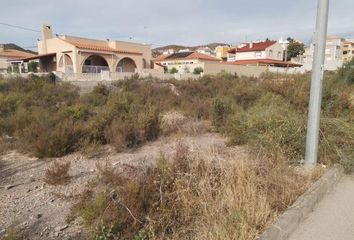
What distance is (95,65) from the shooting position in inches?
1515

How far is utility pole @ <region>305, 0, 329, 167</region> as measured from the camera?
477 cm

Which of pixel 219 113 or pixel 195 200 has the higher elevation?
pixel 219 113

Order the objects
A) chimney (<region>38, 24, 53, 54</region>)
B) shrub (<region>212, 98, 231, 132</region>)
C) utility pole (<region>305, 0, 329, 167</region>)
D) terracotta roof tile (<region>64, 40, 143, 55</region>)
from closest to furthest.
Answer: utility pole (<region>305, 0, 329, 167</region>) < shrub (<region>212, 98, 231, 132</region>) < terracotta roof tile (<region>64, 40, 143, 55</region>) < chimney (<region>38, 24, 53, 54</region>)

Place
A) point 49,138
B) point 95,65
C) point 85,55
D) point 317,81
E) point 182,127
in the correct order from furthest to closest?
point 95,65, point 85,55, point 182,127, point 49,138, point 317,81

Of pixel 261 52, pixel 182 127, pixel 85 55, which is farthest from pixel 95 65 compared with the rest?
pixel 261 52

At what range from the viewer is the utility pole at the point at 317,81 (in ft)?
15.7

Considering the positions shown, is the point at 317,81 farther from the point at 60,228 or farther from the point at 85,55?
the point at 85,55

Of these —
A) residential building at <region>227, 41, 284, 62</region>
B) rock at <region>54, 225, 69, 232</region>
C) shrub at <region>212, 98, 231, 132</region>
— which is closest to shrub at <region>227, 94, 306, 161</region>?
shrub at <region>212, 98, 231, 132</region>

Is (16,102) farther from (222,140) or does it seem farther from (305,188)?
(305,188)

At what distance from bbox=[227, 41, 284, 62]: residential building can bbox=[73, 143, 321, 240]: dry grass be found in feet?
187

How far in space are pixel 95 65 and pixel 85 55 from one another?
3604 mm

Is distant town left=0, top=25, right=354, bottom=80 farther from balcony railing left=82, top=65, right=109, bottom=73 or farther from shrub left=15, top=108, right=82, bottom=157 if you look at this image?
shrub left=15, top=108, right=82, bottom=157

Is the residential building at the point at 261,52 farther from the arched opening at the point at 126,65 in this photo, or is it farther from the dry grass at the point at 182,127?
the dry grass at the point at 182,127

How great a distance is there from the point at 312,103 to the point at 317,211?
190 cm
